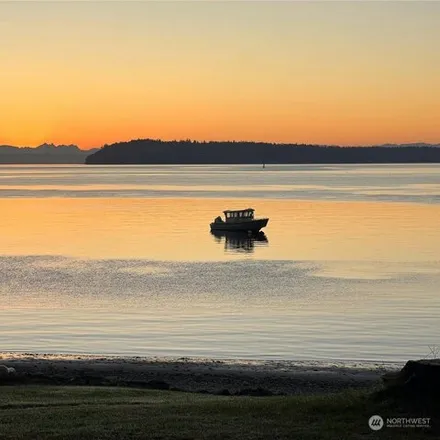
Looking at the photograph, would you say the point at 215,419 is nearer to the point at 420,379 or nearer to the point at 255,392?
the point at 420,379

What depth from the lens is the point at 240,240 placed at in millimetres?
84875

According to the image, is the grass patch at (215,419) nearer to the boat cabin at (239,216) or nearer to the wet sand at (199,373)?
the wet sand at (199,373)

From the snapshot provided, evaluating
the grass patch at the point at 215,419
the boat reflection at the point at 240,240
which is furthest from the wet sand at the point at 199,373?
the boat reflection at the point at 240,240

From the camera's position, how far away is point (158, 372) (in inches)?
1005

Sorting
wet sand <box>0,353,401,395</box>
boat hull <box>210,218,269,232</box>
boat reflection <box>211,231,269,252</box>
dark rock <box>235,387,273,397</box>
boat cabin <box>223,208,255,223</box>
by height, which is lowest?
wet sand <box>0,353,401,395</box>

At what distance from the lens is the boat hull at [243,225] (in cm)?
8594

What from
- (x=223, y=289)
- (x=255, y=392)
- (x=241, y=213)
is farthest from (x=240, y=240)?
(x=255, y=392)

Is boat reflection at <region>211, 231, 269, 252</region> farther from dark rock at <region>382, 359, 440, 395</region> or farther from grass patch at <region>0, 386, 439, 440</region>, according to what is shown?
dark rock at <region>382, 359, 440, 395</region>

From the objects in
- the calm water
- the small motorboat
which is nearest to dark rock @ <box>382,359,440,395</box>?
the calm water

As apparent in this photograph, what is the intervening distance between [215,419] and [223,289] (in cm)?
3277

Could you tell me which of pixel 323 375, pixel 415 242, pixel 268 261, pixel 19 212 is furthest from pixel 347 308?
pixel 19 212

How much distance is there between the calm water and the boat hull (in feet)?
4.45

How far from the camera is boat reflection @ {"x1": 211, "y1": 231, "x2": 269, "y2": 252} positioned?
75.0 m

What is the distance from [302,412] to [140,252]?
172 ft
